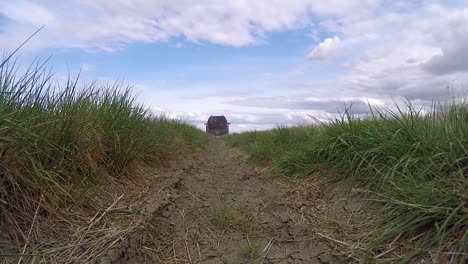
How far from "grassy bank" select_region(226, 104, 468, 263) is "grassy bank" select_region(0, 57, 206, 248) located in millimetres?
2197

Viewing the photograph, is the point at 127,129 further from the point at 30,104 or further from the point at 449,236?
the point at 449,236

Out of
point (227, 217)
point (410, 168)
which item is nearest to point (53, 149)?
point (227, 217)

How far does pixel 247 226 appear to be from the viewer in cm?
304

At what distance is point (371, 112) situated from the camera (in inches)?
167

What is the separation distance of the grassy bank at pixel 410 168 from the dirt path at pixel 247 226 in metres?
0.29

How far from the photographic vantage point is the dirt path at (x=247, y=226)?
2535mm

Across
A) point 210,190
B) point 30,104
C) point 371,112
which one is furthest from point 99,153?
point 371,112

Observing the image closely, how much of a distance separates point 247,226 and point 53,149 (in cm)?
165

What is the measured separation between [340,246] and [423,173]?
2.58ft

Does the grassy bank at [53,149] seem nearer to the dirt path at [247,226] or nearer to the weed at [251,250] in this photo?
the dirt path at [247,226]

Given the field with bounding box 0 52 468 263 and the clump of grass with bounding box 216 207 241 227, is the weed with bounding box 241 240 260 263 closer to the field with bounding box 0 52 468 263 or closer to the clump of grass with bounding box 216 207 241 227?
the field with bounding box 0 52 468 263

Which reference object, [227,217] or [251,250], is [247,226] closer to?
[227,217]

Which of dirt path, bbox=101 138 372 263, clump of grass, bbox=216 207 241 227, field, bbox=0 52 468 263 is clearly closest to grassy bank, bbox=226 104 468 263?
field, bbox=0 52 468 263

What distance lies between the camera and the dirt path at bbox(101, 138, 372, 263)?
2.54m
